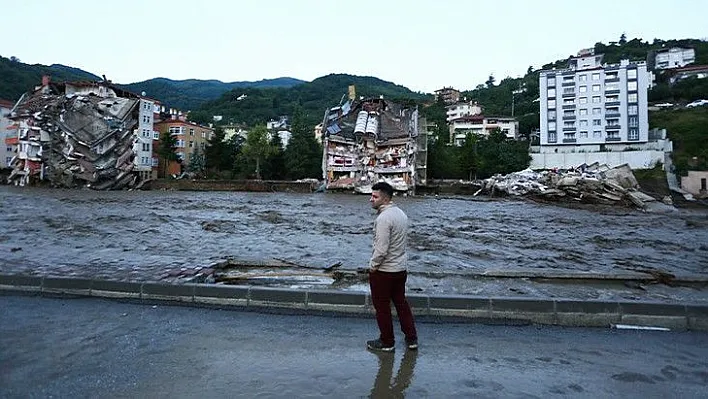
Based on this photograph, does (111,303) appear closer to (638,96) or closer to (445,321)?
(445,321)

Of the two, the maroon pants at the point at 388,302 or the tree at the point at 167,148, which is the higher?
the tree at the point at 167,148

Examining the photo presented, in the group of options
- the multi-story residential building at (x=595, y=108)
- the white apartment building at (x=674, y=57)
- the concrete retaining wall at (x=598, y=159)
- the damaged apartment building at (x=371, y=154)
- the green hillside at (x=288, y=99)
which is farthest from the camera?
the green hillside at (x=288, y=99)

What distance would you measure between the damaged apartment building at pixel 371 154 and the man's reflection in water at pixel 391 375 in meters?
53.4

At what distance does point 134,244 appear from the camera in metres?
13.6

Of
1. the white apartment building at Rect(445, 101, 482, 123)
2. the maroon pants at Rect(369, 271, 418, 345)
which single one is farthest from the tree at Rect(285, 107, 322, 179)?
the maroon pants at Rect(369, 271, 418, 345)

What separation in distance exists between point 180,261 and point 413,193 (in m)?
48.8

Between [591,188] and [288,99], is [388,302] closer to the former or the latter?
[591,188]

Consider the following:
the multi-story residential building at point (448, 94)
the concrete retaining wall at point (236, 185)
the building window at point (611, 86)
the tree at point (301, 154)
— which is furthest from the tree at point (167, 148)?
the multi-story residential building at point (448, 94)

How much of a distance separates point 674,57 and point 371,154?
88630mm

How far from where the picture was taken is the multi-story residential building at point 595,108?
225ft

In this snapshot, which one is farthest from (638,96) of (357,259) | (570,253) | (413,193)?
(357,259)

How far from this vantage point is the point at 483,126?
8912 centimetres

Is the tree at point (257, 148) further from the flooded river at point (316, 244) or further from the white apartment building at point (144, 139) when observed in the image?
the flooded river at point (316, 244)

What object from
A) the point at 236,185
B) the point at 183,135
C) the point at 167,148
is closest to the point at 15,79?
the point at 183,135
